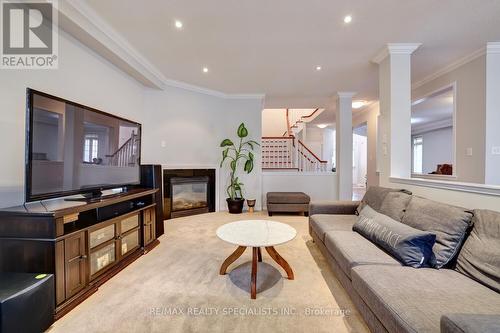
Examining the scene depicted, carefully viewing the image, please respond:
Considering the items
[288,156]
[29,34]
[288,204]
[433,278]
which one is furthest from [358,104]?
[29,34]

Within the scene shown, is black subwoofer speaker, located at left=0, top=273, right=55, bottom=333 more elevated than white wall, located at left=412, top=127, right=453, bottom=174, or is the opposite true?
white wall, located at left=412, top=127, right=453, bottom=174

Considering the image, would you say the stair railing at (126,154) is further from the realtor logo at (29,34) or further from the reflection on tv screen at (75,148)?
the realtor logo at (29,34)

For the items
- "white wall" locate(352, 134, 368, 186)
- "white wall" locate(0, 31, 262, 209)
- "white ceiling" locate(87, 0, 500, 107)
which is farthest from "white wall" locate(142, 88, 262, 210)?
"white wall" locate(352, 134, 368, 186)

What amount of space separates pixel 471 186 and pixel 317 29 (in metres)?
2.12

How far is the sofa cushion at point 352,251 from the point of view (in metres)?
1.58

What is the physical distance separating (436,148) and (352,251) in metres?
8.60

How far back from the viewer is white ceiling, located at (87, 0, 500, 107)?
2.14 m

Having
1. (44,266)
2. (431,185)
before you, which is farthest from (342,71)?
(44,266)

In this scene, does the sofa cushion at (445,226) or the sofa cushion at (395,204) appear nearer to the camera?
the sofa cushion at (445,226)

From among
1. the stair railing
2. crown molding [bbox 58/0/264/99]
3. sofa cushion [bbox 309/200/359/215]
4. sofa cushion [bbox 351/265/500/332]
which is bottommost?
sofa cushion [bbox 351/265/500/332]

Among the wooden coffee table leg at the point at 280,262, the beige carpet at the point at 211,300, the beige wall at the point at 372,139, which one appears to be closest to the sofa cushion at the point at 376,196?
the beige carpet at the point at 211,300

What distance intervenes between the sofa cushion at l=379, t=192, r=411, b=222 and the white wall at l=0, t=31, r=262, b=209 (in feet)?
9.82

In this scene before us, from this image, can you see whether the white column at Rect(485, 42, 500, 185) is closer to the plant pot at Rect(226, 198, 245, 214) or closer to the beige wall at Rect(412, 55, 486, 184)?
the beige wall at Rect(412, 55, 486, 184)

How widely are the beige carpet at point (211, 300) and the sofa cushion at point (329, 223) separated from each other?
0.35 meters
